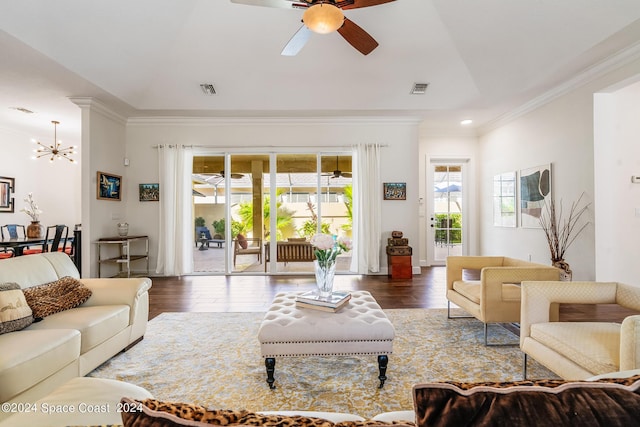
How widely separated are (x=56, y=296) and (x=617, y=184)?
6200 mm

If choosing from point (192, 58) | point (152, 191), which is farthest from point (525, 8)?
point (152, 191)

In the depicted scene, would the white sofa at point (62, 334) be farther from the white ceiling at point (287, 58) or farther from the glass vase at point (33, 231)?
the glass vase at point (33, 231)

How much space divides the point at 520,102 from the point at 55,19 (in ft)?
21.0

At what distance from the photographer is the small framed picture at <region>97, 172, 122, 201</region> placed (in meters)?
5.23

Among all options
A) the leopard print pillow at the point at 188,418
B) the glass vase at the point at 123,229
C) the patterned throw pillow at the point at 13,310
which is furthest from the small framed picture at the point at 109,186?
the leopard print pillow at the point at 188,418

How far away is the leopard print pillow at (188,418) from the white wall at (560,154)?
4928mm

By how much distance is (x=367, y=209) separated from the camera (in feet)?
19.5

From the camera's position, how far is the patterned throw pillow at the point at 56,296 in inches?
89.1

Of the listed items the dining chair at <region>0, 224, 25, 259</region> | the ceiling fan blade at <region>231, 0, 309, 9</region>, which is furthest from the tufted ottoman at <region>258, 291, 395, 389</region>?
the dining chair at <region>0, 224, 25, 259</region>

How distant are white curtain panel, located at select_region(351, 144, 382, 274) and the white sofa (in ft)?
12.6

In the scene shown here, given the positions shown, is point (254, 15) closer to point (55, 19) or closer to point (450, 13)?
point (55, 19)

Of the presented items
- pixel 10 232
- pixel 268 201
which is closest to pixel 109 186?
pixel 10 232

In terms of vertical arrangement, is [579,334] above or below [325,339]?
above

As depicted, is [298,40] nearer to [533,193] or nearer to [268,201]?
[268,201]
